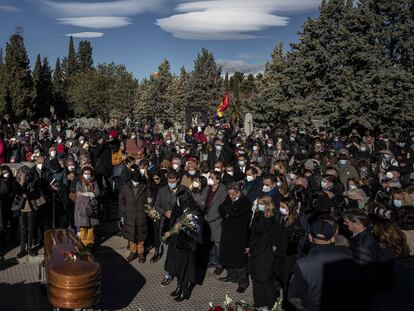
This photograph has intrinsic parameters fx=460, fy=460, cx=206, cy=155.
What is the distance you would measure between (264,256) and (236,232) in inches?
40.9

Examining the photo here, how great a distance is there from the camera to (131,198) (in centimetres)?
953

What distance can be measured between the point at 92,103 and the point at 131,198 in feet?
143

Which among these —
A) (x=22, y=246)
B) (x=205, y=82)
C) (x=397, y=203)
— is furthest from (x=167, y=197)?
(x=205, y=82)

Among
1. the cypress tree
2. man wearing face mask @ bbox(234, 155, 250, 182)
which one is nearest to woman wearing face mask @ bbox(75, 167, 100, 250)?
man wearing face mask @ bbox(234, 155, 250, 182)

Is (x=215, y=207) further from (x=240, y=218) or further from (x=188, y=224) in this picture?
(x=188, y=224)

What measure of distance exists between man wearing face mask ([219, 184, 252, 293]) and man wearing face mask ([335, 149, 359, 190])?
4.64m

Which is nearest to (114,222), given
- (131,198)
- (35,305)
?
(131,198)

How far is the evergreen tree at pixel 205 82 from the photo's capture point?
54812 millimetres

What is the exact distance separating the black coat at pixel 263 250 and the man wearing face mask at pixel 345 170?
205 inches

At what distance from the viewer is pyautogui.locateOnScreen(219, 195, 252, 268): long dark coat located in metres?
8.03

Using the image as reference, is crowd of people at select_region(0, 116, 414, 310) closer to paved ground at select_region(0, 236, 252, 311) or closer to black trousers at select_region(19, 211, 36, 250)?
black trousers at select_region(19, 211, 36, 250)

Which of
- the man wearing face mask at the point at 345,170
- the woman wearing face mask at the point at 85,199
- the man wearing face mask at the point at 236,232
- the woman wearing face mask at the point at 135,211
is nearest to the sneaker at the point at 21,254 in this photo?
the woman wearing face mask at the point at 85,199

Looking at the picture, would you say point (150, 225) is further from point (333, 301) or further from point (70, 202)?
point (333, 301)

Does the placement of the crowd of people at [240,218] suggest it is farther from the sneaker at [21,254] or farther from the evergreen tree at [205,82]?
the evergreen tree at [205,82]
